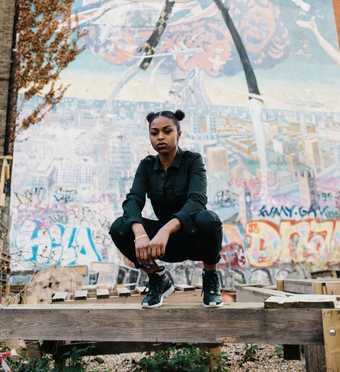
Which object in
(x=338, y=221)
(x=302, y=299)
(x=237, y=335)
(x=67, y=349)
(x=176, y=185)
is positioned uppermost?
(x=338, y=221)

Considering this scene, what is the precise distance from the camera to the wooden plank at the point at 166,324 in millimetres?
1716

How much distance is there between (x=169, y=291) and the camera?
2217mm

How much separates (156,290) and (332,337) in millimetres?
954

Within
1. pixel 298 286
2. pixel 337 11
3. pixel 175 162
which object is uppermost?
pixel 337 11

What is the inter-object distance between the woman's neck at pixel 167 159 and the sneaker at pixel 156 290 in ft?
2.21

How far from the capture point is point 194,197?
6.75 ft

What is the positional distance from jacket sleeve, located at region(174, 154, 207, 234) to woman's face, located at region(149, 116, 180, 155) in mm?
209

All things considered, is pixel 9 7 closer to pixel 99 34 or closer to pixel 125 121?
A: pixel 125 121

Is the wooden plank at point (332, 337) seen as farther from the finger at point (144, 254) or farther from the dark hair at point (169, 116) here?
the dark hair at point (169, 116)

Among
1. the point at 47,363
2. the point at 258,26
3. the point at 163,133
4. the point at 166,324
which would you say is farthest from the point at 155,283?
the point at 258,26

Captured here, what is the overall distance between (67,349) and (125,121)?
673 cm

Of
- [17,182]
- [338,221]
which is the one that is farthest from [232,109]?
[17,182]

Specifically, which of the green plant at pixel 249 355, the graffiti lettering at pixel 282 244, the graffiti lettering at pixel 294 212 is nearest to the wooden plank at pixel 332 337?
the green plant at pixel 249 355

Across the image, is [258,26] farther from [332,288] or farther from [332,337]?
Answer: [332,337]
